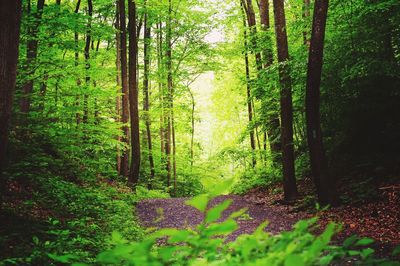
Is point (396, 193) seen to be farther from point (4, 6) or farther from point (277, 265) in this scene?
point (4, 6)

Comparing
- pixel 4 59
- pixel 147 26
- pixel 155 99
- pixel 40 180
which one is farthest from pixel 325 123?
pixel 155 99

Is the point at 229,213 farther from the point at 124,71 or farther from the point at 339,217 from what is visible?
the point at 124,71

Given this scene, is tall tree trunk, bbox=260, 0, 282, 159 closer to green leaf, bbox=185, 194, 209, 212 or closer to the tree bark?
the tree bark

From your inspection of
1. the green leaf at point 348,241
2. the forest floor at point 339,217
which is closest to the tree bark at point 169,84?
the forest floor at point 339,217

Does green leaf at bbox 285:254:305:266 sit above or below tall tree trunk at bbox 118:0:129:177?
below

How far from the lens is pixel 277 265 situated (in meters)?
1.23

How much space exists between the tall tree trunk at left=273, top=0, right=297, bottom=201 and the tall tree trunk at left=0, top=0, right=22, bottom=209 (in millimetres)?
7744

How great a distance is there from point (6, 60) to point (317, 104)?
7321 millimetres

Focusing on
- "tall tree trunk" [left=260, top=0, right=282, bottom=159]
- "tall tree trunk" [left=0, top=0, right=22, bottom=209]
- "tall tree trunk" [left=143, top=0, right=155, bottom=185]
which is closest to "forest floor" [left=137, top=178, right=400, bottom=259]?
"tall tree trunk" [left=0, top=0, right=22, bottom=209]

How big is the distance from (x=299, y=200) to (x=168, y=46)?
15833 millimetres

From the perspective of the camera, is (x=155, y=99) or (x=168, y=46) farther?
(x=155, y=99)

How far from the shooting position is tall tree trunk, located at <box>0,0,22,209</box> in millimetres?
5691

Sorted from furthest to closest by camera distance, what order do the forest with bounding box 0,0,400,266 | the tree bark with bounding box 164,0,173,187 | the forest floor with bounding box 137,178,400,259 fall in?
the tree bark with bounding box 164,0,173,187 < the forest floor with bounding box 137,178,400,259 < the forest with bounding box 0,0,400,266

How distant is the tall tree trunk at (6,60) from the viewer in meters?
5.69
